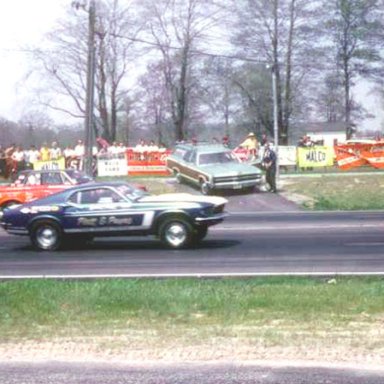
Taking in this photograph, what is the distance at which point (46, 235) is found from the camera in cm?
1712

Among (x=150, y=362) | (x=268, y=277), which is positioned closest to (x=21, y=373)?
(x=150, y=362)

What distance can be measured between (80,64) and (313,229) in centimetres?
4172

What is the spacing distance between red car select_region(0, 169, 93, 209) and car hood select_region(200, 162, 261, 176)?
20.6 feet

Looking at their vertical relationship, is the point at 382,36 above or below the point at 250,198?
above

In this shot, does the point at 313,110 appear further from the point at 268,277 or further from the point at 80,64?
the point at 268,277

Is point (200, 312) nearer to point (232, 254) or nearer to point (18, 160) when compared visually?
point (232, 254)

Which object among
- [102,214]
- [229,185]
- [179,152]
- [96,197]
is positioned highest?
[179,152]

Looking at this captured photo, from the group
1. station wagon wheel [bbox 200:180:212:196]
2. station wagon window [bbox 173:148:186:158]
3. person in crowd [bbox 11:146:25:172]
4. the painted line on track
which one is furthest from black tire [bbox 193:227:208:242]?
person in crowd [bbox 11:146:25:172]

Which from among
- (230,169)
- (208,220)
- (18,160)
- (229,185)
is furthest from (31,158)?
(208,220)

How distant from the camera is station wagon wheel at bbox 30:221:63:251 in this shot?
17062 mm

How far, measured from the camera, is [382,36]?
6056 centimetres

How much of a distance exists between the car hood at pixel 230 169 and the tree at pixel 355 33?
3057 centimetres

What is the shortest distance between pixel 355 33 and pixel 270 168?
3301cm

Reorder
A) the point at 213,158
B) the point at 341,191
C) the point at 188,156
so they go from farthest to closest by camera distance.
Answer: the point at 188,156
the point at 213,158
the point at 341,191
